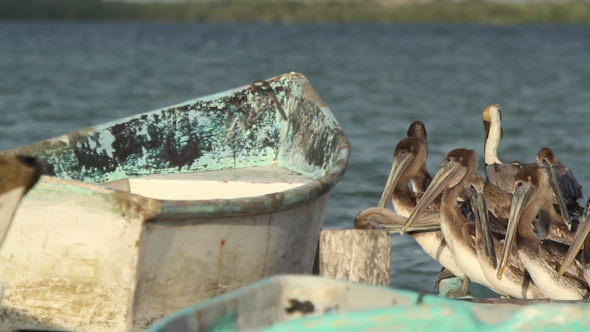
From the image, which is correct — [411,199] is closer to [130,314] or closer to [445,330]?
[130,314]

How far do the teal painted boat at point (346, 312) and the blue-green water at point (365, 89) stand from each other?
500 centimetres

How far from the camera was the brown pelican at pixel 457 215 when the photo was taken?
5.45 metres

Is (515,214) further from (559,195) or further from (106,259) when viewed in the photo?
(106,259)

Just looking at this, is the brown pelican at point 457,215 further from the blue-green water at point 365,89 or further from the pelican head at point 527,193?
the blue-green water at point 365,89

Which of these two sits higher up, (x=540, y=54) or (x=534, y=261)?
(x=540, y=54)

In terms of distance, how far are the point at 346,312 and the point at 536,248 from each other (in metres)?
2.99

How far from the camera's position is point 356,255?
14.9ft

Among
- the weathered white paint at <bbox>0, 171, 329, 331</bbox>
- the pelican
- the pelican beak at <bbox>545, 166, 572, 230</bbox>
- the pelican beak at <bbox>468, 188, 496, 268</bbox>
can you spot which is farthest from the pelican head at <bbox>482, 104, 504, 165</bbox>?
the weathered white paint at <bbox>0, 171, 329, 331</bbox>

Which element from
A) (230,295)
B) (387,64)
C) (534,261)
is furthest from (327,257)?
(387,64)

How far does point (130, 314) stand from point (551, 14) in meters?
88.9

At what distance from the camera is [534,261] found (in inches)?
200

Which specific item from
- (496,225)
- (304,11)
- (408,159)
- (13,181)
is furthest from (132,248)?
(304,11)

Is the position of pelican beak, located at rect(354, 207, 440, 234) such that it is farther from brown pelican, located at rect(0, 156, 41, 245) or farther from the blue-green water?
brown pelican, located at rect(0, 156, 41, 245)

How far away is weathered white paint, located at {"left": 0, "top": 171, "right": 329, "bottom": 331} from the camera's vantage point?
3.79 m
